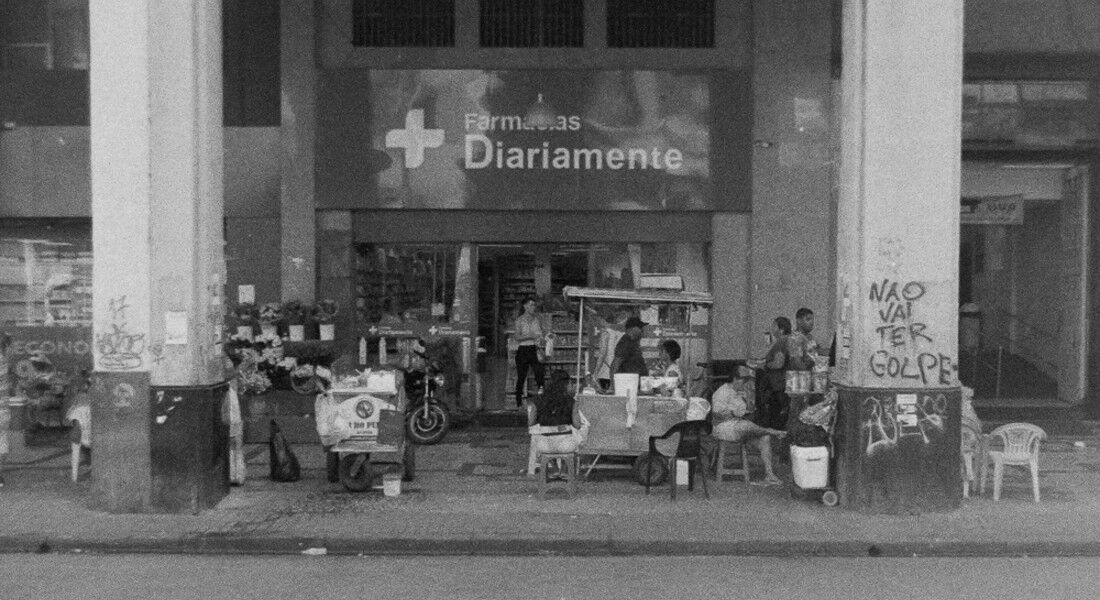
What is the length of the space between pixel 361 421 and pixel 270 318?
413 centimetres

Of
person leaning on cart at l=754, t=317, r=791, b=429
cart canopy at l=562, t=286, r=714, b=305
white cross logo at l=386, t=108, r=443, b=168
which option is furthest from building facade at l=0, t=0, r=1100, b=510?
person leaning on cart at l=754, t=317, r=791, b=429

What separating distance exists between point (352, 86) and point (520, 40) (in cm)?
242

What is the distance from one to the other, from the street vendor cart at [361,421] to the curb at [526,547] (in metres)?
1.97

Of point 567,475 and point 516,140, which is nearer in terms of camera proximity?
point 567,475

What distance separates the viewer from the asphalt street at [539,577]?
778 cm

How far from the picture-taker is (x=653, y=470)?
37.9 ft

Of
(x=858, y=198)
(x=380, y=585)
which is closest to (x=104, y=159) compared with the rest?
(x=380, y=585)

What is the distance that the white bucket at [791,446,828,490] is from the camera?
1047cm

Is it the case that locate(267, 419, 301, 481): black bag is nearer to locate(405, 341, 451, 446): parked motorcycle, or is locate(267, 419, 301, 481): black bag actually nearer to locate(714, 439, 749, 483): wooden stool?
locate(405, 341, 451, 446): parked motorcycle

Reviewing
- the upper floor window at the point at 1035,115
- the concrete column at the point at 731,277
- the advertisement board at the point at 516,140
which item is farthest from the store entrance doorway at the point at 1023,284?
the advertisement board at the point at 516,140

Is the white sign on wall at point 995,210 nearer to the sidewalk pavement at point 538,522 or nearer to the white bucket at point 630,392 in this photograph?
the sidewalk pavement at point 538,522

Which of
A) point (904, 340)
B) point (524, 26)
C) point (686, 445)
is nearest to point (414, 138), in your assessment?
point (524, 26)

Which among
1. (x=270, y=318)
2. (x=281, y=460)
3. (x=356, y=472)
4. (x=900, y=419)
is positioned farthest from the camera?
(x=270, y=318)

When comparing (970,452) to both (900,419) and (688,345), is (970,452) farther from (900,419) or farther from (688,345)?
(688,345)
